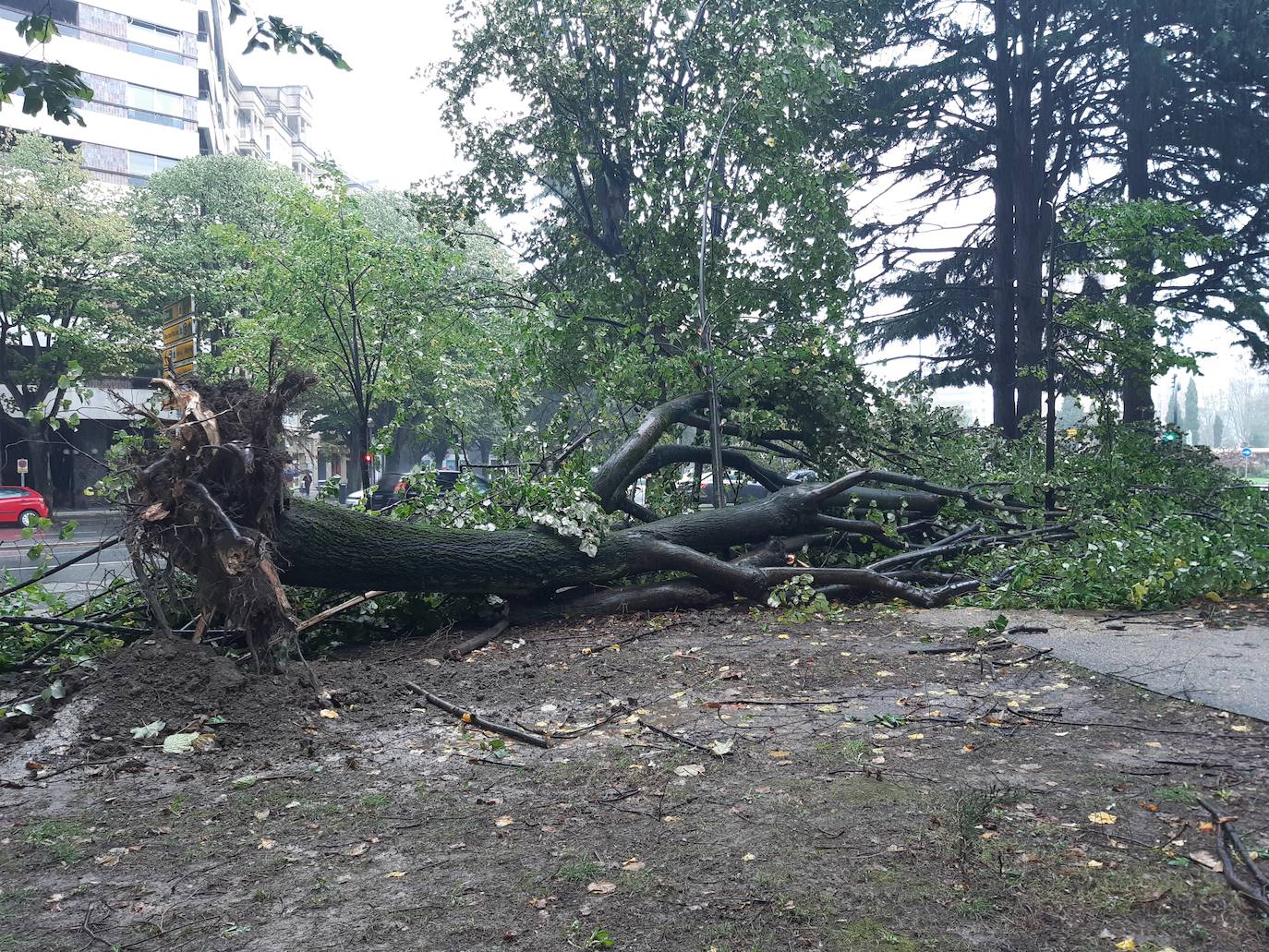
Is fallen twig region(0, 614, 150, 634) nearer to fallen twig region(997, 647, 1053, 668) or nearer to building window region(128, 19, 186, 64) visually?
fallen twig region(997, 647, 1053, 668)

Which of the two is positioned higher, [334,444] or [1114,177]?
[1114,177]

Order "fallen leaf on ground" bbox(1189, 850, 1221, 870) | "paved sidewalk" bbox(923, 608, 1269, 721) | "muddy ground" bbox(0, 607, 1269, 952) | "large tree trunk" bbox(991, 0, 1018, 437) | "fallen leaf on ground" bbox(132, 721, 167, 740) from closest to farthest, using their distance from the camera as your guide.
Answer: "muddy ground" bbox(0, 607, 1269, 952) < "fallen leaf on ground" bbox(1189, 850, 1221, 870) < "fallen leaf on ground" bbox(132, 721, 167, 740) < "paved sidewalk" bbox(923, 608, 1269, 721) < "large tree trunk" bbox(991, 0, 1018, 437)

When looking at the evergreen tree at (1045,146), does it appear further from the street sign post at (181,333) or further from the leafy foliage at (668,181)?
the street sign post at (181,333)

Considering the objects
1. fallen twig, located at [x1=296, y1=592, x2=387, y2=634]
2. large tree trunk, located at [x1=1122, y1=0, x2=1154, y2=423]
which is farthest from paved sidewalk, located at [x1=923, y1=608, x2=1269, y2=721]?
large tree trunk, located at [x1=1122, y1=0, x2=1154, y2=423]

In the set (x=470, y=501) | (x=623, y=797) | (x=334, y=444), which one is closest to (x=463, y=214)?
(x=470, y=501)

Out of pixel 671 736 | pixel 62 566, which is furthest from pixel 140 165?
pixel 671 736

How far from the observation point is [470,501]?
7734 mm

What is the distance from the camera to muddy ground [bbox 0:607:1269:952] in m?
2.57

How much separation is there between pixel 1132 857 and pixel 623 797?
1.70 metres

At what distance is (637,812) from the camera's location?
3.42 meters

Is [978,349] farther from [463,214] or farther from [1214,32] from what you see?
[463,214]

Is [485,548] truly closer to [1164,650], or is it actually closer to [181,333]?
[1164,650]

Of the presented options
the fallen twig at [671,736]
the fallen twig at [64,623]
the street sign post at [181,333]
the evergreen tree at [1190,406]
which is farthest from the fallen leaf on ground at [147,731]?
the evergreen tree at [1190,406]

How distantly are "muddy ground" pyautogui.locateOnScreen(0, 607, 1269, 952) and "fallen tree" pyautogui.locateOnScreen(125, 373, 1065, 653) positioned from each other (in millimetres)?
649
